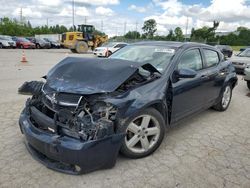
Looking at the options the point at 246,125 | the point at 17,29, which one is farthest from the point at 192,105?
the point at 17,29

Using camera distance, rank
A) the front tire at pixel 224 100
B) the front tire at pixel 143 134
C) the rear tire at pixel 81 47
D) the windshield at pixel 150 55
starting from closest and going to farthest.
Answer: the front tire at pixel 143 134 < the windshield at pixel 150 55 < the front tire at pixel 224 100 < the rear tire at pixel 81 47

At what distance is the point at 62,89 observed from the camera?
9.96 ft

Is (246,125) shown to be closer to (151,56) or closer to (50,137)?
(151,56)

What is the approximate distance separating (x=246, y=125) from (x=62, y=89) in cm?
372

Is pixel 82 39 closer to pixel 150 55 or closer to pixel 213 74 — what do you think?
pixel 213 74

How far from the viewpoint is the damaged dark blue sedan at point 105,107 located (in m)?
Answer: 2.71

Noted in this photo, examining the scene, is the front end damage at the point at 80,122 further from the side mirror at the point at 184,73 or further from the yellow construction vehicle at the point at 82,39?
the yellow construction vehicle at the point at 82,39

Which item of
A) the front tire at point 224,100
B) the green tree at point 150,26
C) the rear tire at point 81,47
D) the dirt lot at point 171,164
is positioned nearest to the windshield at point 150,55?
the dirt lot at point 171,164

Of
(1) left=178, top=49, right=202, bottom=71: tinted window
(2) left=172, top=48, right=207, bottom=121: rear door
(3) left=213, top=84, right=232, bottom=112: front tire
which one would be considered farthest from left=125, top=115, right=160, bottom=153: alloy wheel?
(3) left=213, top=84, right=232, bottom=112: front tire

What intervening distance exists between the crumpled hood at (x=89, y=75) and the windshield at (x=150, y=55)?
0.62 meters

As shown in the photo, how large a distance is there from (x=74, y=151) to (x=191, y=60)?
269 cm

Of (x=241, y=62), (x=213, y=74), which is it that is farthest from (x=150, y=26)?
(x=213, y=74)

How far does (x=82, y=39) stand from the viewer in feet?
83.8

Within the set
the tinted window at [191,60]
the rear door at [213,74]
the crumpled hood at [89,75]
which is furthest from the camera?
the rear door at [213,74]
